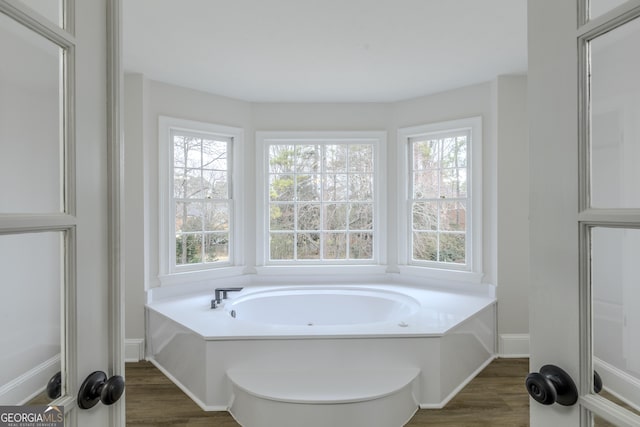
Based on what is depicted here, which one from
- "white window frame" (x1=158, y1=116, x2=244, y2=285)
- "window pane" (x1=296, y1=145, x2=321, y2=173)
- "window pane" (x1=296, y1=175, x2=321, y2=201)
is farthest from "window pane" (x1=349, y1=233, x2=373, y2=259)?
"white window frame" (x1=158, y1=116, x2=244, y2=285)

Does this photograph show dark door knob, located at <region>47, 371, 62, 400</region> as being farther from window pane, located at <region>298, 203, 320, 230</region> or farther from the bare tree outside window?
window pane, located at <region>298, 203, 320, 230</region>

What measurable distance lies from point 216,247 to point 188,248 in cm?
29

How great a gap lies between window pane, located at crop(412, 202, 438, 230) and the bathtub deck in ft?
2.40

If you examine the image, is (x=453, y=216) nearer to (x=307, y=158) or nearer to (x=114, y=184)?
(x=307, y=158)

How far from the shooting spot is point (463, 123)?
130 inches

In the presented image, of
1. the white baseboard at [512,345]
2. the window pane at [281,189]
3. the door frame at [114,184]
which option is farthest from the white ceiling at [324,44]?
the white baseboard at [512,345]

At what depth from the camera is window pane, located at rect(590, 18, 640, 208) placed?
23.2 inches

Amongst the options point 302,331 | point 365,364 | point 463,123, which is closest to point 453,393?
point 365,364

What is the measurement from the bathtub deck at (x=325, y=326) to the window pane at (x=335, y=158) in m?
1.55

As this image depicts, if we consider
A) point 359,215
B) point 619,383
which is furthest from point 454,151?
point 619,383

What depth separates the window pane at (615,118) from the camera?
0.59m

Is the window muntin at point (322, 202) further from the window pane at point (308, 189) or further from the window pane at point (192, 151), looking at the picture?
the window pane at point (192, 151)

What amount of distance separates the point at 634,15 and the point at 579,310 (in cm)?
53

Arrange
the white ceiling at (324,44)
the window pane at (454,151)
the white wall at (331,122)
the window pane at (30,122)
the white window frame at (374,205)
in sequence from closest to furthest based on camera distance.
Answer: the window pane at (30,122) → the white ceiling at (324,44) → the white wall at (331,122) → the window pane at (454,151) → the white window frame at (374,205)
